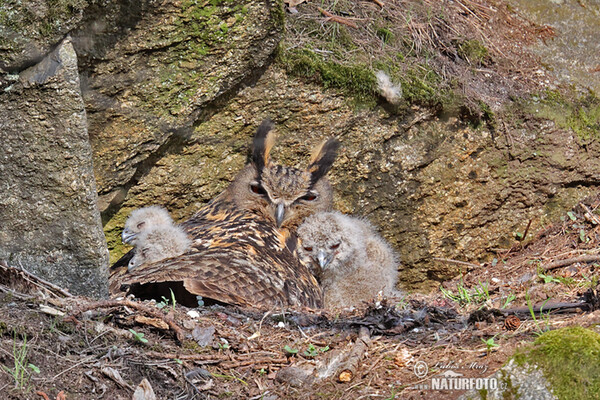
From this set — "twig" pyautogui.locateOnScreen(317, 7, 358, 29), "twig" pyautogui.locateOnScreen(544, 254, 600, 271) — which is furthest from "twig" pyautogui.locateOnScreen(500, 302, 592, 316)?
"twig" pyautogui.locateOnScreen(317, 7, 358, 29)

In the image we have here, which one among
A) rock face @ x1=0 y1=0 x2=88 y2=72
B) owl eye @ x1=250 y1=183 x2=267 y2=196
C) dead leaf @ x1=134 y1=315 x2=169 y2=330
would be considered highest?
rock face @ x1=0 y1=0 x2=88 y2=72

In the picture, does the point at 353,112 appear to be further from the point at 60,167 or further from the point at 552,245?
the point at 60,167

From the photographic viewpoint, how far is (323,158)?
587 cm

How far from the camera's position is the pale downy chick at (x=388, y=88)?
5.93m

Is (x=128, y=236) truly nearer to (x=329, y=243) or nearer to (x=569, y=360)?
(x=329, y=243)

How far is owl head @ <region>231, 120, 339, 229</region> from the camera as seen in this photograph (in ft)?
19.2

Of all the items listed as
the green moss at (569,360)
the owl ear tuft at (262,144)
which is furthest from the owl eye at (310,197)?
the green moss at (569,360)

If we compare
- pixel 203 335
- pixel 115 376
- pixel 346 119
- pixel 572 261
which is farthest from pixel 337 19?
pixel 115 376

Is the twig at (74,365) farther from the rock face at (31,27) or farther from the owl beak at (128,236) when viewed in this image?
the owl beak at (128,236)

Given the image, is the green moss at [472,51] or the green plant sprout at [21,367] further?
the green moss at [472,51]

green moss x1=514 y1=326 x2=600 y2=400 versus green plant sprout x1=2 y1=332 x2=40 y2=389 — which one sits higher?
green plant sprout x1=2 y1=332 x2=40 y2=389

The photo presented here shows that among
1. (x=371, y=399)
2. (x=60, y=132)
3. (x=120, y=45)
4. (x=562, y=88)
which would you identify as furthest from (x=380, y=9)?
(x=371, y=399)

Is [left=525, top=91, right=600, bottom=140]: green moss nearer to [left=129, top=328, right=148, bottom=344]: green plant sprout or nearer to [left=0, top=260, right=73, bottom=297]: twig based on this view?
[left=129, top=328, right=148, bottom=344]: green plant sprout

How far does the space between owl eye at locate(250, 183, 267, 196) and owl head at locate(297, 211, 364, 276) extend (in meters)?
0.45
